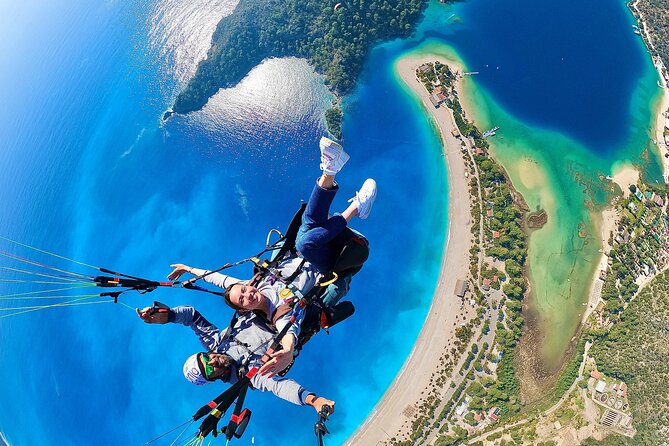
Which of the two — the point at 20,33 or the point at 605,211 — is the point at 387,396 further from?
the point at 20,33

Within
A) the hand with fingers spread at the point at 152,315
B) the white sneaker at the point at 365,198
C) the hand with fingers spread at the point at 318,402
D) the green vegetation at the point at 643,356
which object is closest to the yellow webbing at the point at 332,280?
the white sneaker at the point at 365,198

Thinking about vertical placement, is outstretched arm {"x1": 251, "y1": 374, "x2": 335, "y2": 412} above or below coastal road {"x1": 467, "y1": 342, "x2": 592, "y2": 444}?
A: above

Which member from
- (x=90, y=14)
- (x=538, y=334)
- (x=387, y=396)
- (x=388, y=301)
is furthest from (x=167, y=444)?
(x=90, y=14)

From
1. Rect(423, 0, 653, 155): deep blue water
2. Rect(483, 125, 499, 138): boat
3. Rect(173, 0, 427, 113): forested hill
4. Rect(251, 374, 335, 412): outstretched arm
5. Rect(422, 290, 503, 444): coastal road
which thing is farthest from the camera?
Rect(173, 0, 427, 113): forested hill

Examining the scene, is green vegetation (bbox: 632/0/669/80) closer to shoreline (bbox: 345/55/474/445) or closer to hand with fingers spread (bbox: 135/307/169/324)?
shoreline (bbox: 345/55/474/445)

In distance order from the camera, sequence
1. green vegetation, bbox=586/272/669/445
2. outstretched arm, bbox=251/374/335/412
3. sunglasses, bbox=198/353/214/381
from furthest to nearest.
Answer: green vegetation, bbox=586/272/669/445, sunglasses, bbox=198/353/214/381, outstretched arm, bbox=251/374/335/412

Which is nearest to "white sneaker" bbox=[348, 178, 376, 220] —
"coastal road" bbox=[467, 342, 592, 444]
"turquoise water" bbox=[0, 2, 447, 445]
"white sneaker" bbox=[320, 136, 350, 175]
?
"white sneaker" bbox=[320, 136, 350, 175]

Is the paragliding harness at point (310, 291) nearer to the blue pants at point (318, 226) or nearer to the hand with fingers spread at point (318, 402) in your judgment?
the blue pants at point (318, 226)
